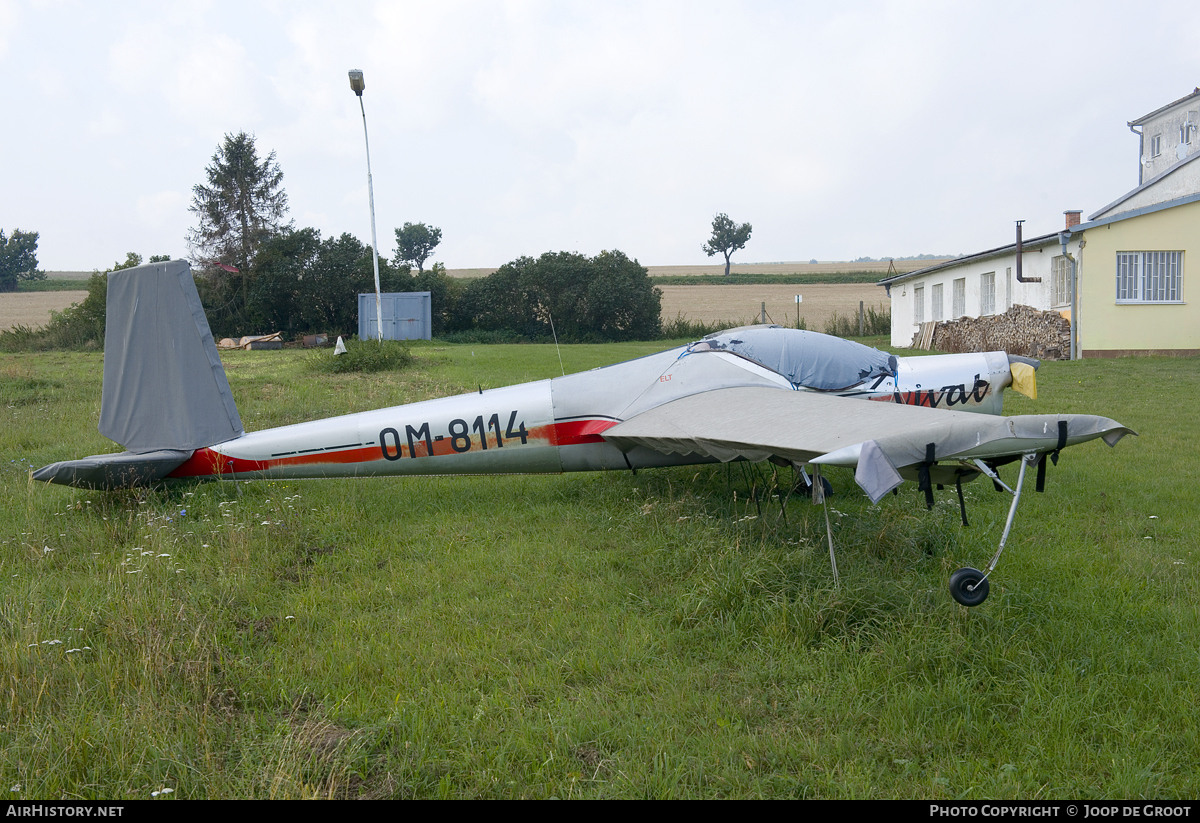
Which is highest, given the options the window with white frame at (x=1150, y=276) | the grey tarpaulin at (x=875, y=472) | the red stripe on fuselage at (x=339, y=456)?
the window with white frame at (x=1150, y=276)

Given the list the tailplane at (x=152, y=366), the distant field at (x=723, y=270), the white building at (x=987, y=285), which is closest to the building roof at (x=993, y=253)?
the white building at (x=987, y=285)

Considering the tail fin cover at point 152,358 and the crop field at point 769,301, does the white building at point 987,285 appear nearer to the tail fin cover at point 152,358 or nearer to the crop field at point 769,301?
the crop field at point 769,301

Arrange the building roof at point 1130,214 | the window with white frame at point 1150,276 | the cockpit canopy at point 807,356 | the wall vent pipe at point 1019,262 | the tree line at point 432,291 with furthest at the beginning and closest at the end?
1. the tree line at point 432,291
2. the wall vent pipe at point 1019,262
3. the window with white frame at point 1150,276
4. the building roof at point 1130,214
5. the cockpit canopy at point 807,356

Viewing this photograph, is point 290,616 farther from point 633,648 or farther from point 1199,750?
point 1199,750

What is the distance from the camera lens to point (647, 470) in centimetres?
817

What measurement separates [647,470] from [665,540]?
267cm

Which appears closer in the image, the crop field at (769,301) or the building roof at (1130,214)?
the building roof at (1130,214)

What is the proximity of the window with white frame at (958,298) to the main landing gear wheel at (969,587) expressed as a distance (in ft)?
86.6

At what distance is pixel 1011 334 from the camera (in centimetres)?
2339

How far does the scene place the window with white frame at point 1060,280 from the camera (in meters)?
21.0

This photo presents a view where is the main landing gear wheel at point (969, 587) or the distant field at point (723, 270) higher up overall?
the distant field at point (723, 270)

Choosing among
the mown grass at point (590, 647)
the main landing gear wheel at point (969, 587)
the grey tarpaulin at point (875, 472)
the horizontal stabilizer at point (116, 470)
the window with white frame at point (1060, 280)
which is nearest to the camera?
the mown grass at point (590, 647)

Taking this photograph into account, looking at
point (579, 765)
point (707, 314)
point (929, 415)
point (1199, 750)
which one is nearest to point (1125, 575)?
point (929, 415)

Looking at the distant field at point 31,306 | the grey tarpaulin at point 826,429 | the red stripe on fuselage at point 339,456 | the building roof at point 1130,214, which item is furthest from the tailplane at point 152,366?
the distant field at point 31,306
